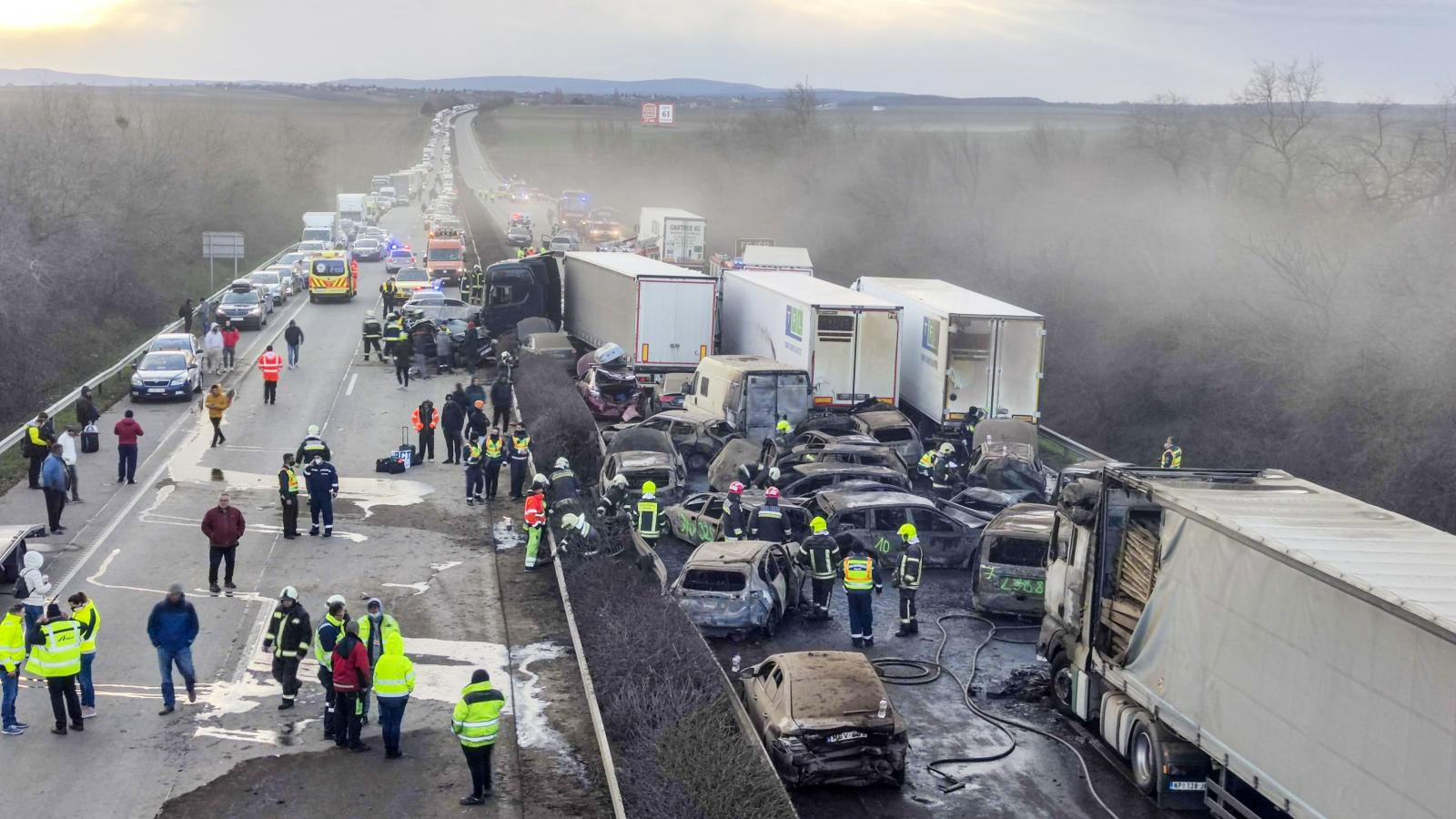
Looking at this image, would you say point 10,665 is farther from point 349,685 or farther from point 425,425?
point 425,425

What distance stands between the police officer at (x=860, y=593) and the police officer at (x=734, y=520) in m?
2.52

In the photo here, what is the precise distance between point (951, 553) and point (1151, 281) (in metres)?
30.8

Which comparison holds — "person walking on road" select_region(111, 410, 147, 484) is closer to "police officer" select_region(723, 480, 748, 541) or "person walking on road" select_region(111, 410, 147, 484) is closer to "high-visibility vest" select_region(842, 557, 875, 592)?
"police officer" select_region(723, 480, 748, 541)

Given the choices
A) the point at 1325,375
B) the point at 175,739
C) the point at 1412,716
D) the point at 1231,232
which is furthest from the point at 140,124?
the point at 1412,716

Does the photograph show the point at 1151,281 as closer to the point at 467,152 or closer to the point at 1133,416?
the point at 1133,416

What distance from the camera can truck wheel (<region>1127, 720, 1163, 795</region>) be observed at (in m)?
12.4

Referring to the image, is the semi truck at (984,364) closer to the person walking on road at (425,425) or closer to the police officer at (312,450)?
the person walking on road at (425,425)

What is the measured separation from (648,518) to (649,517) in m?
0.02

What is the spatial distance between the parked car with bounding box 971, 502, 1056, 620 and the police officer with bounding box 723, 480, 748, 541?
3375 millimetres

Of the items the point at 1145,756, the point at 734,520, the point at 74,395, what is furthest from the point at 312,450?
the point at 1145,756

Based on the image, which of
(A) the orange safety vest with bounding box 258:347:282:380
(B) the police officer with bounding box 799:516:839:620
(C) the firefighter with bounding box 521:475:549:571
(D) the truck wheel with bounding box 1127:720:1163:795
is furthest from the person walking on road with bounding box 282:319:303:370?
(D) the truck wheel with bounding box 1127:720:1163:795

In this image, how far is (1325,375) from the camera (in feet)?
113

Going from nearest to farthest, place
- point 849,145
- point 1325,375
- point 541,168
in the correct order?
point 1325,375
point 849,145
point 541,168

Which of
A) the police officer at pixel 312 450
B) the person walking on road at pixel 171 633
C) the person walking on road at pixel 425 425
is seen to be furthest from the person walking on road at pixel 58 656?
the person walking on road at pixel 425 425
